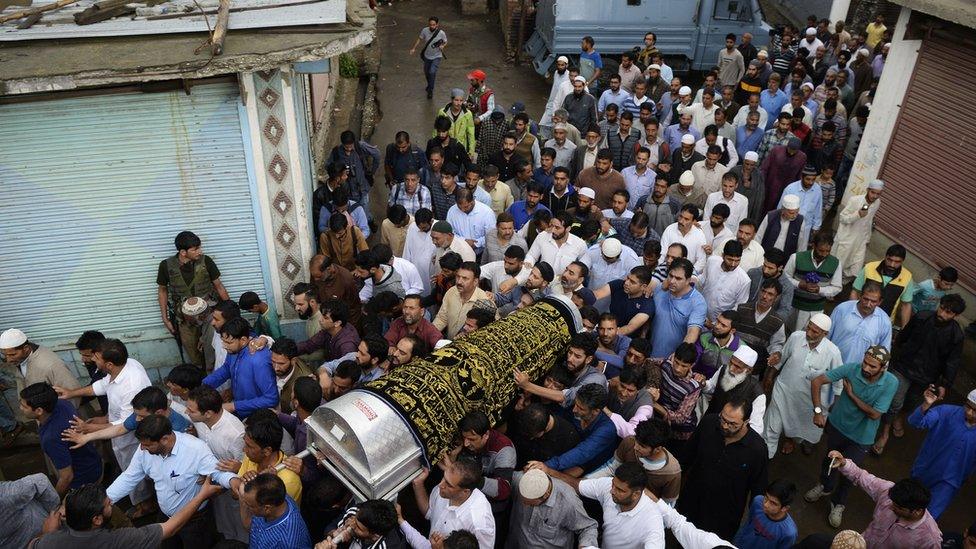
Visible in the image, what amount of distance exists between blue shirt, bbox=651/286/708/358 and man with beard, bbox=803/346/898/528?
100cm

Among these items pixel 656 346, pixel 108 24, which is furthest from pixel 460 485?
pixel 108 24

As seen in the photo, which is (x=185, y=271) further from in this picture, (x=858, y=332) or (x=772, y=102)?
(x=772, y=102)

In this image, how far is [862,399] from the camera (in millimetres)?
5289

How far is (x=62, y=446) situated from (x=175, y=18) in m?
3.41

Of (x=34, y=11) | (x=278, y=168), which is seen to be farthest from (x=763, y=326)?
(x=34, y=11)

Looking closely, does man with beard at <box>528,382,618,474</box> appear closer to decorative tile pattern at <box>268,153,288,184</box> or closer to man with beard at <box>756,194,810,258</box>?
decorative tile pattern at <box>268,153,288,184</box>

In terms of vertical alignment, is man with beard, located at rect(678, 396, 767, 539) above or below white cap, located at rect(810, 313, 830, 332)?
below

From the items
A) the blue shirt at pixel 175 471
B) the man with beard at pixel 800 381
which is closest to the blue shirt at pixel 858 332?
the man with beard at pixel 800 381

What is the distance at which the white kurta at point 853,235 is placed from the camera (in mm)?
7754

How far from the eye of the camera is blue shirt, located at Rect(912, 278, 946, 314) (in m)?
6.52

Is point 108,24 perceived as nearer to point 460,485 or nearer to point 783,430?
point 460,485

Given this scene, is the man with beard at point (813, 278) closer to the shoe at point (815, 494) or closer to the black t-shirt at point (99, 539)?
the shoe at point (815, 494)

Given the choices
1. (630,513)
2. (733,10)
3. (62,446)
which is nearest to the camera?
(630,513)

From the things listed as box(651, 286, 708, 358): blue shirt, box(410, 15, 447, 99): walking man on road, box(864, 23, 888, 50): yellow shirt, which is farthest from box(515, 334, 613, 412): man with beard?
box(864, 23, 888, 50): yellow shirt
